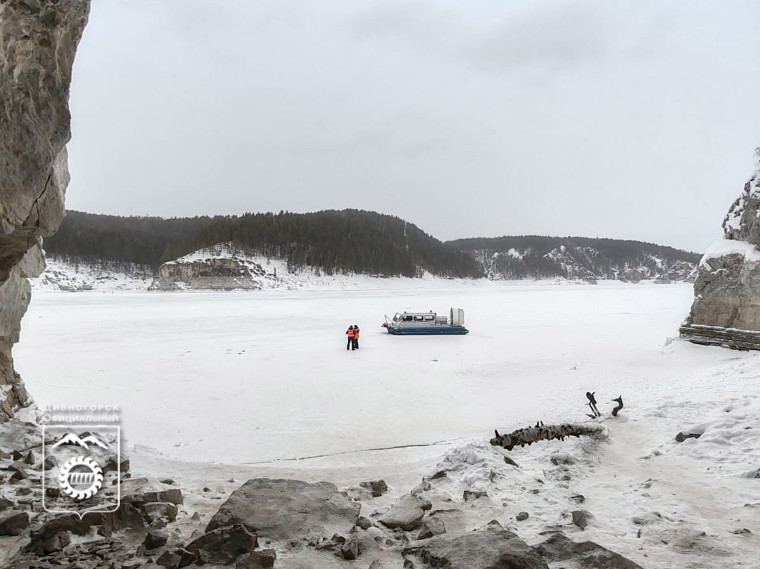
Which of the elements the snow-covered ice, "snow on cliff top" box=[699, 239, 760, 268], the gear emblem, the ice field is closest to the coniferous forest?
the ice field

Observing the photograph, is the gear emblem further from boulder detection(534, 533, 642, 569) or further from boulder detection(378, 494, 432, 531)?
boulder detection(534, 533, 642, 569)

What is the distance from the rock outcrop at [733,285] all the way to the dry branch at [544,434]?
11665 millimetres

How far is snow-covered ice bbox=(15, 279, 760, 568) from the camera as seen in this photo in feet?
16.5

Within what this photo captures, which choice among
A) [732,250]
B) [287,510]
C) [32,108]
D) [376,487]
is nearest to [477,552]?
[287,510]

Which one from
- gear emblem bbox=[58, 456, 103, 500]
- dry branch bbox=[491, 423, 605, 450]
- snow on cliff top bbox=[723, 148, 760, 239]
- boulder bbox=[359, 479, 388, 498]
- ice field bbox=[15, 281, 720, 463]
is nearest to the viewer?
gear emblem bbox=[58, 456, 103, 500]

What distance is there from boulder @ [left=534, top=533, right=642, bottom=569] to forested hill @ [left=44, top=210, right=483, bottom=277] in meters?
107

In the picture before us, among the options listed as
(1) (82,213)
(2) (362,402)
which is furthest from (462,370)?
(1) (82,213)

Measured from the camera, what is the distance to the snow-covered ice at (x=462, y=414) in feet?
16.5

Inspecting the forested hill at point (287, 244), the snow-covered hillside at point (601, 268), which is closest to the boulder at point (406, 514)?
the forested hill at point (287, 244)

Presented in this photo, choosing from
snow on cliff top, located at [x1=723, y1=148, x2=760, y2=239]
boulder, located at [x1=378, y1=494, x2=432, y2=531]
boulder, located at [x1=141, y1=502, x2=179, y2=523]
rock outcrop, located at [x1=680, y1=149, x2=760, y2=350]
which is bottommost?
boulder, located at [x1=378, y1=494, x2=432, y2=531]

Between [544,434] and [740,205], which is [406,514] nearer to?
[544,434]

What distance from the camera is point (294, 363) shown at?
16.6 metres

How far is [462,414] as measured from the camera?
11141 millimetres

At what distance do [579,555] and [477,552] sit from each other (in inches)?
33.6
